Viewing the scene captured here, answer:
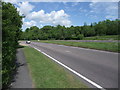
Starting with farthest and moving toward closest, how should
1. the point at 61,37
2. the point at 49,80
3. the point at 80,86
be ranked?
the point at 61,37 → the point at 49,80 → the point at 80,86

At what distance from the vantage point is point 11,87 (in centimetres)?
492

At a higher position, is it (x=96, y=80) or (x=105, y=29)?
(x=105, y=29)

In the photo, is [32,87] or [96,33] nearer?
[32,87]

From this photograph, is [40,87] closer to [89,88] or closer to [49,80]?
[49,80]

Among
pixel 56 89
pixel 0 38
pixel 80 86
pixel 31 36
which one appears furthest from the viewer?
pixel 31 36

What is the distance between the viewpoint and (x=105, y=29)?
97750 millimetres

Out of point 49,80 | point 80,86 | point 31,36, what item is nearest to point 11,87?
point 49,80

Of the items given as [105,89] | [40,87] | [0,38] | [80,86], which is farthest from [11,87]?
[105,89]

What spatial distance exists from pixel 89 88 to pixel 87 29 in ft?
328

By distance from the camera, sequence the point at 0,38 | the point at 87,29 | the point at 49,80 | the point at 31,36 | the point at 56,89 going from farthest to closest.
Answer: the point at 31,36
the point at 87,29
the point at 49,80
the point at 56,89
the point at 0,38

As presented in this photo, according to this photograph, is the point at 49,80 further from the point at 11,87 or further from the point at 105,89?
the point at 105,89

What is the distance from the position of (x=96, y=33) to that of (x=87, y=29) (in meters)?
9.13

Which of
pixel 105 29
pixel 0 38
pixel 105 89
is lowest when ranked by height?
pixel 105 89

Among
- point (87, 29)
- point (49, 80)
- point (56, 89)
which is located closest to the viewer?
point (56, 89)
